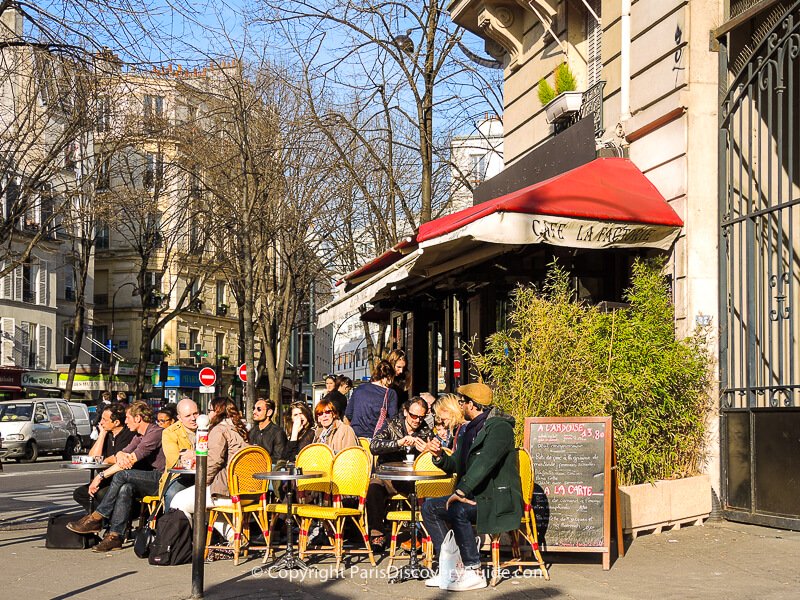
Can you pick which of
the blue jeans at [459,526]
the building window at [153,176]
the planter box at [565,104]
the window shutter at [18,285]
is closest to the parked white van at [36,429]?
the building window at [153,176]

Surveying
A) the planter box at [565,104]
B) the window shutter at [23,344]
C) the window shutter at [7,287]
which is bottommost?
the window shutter at [23,344]

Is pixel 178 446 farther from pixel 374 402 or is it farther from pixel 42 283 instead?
pixel 42 283

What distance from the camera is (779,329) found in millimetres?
10305

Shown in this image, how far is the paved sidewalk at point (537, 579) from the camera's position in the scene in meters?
8.07

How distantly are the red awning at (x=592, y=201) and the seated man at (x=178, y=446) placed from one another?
3318 mm

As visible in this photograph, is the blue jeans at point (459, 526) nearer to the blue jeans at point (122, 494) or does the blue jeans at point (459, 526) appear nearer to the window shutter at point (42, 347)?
the blue jeans at point (122, 494)

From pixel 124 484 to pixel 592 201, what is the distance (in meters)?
5.71

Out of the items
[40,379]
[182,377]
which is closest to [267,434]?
[40,379]

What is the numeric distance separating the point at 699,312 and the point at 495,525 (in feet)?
13.9

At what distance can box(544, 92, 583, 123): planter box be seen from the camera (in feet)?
49.3

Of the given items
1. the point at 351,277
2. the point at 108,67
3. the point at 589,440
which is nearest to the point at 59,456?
the point at 351,277

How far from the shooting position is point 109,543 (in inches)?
417

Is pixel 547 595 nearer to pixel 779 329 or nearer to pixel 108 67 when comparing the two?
pixel 779 329

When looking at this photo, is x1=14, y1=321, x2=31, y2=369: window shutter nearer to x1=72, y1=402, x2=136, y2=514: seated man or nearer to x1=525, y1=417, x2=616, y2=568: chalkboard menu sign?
x1=72, y1=402, x2=136, y2=514: seated man
